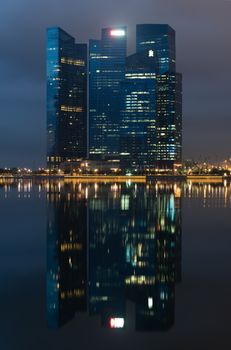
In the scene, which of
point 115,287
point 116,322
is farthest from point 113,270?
point 116,322

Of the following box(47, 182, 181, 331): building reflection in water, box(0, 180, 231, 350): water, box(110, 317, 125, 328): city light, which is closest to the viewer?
box(0, 180, 231, 350): water

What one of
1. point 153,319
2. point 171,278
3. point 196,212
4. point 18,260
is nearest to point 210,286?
point 171,278

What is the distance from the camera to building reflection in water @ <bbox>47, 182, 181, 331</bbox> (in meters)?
11.1

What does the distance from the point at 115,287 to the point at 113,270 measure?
210 centimetres

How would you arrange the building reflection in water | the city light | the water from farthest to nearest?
the building reflection in water → the city light → the water

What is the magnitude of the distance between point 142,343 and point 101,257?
816 centimetres

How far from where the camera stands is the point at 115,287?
13.3 meters

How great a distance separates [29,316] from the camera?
10789mm

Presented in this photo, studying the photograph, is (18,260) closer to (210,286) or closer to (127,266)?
(127,266)

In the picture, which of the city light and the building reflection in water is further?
the building reflection in water

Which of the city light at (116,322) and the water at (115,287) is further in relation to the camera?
the city light at (116,322)

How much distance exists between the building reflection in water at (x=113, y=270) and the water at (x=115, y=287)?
0.02 m

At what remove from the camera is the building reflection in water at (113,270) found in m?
11.1

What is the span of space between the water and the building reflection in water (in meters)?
0.02
